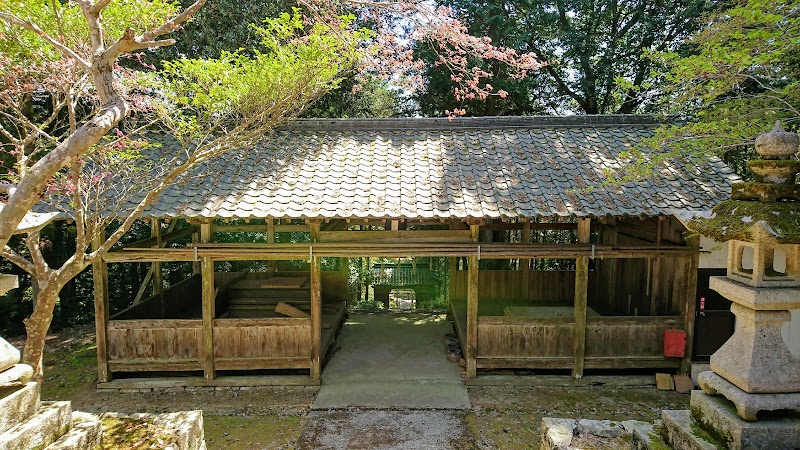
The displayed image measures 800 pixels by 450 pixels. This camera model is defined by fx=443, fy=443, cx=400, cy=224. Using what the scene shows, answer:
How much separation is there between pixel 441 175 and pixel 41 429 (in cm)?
650

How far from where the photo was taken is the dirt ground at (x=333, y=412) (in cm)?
639

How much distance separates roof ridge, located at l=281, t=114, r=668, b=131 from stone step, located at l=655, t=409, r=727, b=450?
743cm

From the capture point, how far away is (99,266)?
762cm

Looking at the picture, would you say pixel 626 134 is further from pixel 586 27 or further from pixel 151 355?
pixel 151 355

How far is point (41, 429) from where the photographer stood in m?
3.26

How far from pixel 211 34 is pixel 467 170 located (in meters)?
8.88

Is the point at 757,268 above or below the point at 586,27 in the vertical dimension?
below

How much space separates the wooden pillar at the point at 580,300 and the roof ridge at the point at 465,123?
→ 11.0ft

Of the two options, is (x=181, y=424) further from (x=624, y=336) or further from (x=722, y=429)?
(x=624, y=336)

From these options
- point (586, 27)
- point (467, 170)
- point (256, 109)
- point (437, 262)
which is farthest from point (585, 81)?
point (256, 109)

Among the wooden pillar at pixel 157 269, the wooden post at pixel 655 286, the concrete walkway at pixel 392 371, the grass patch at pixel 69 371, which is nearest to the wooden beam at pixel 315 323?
the concrete walkway at pixel 392 371

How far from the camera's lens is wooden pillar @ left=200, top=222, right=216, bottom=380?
7.80 metres

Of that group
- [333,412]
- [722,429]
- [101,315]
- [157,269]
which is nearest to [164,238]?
[157,269]

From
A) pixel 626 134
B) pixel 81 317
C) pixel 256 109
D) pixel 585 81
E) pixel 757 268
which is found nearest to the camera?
pixel 757 268
